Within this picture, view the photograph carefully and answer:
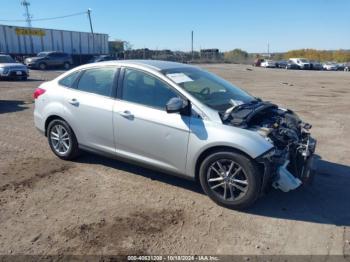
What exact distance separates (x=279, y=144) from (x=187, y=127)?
1125 millimetres

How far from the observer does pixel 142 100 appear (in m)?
4.67

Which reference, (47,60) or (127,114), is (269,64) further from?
(127,114)

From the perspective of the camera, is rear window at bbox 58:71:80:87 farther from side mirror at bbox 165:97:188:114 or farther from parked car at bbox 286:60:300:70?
parked car at bbox 286:60:300:70

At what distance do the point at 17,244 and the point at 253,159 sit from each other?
261 centimetres

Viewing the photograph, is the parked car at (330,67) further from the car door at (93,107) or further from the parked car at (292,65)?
the car door at (93,107)

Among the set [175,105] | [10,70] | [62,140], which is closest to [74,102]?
[62,140]

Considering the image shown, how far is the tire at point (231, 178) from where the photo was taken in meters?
3.93

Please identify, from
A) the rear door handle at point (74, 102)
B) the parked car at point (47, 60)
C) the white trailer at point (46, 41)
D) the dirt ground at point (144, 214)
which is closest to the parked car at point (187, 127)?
the rear door handle at point (74, 102)

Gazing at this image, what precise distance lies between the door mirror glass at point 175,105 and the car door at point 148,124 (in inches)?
5.7

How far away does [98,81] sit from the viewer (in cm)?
518

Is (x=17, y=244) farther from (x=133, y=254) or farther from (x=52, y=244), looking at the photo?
(x=133, y=254)

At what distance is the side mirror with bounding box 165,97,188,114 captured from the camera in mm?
4164

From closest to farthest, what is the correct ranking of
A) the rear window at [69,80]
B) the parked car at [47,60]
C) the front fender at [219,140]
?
1. the front fender at [219,140]
2. the rear window at [69,80]
3. the parked car at [47,60]

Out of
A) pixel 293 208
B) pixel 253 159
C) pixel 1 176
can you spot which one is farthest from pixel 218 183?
pixel 1 176
